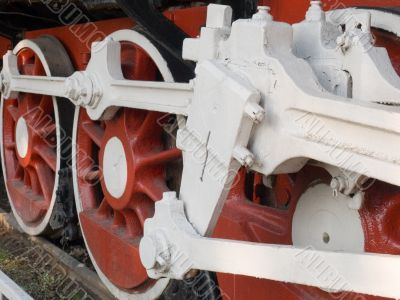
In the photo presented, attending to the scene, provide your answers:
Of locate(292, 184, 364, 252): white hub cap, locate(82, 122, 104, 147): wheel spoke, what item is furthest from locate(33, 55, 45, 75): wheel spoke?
locate(292, 184, 364, 252): white hub cap

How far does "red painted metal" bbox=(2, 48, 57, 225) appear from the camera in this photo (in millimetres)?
3203

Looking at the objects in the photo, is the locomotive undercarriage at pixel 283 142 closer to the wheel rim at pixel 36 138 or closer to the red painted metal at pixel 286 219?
the red painted metal at pixel 286 219

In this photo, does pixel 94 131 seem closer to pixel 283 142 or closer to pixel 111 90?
pixel 111 90

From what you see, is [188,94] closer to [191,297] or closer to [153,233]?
[153,233]

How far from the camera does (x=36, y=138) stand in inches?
128

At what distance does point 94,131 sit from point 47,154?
70 centimetres

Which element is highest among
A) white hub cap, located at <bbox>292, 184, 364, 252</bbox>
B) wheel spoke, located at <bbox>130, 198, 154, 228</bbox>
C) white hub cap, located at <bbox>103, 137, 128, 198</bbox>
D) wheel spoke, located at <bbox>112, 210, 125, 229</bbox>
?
white hub cap, located at <bbox>292, 184, 364, 252</bbox>

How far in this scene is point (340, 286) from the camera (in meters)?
1.08

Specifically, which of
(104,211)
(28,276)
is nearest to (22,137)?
(28,276)

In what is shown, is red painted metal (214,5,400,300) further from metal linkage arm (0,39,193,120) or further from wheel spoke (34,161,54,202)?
wheel spoke (34,161,54,202)

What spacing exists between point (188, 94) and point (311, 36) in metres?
0.44

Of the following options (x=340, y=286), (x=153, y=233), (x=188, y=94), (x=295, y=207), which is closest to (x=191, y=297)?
(x=153, y=233)

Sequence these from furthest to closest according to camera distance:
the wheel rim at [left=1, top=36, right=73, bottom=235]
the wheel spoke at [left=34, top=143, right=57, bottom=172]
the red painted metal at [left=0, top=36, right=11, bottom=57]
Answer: the red painted metal at [left=0, top=36, right=11, bottom=57] < the wheel spoke at [left=34, top=143, right=57, bottom=172] < the wheel rim at [left=1, top=36, right=73, bottom=235]

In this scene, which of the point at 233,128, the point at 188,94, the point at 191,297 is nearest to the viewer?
the point at 233,128
